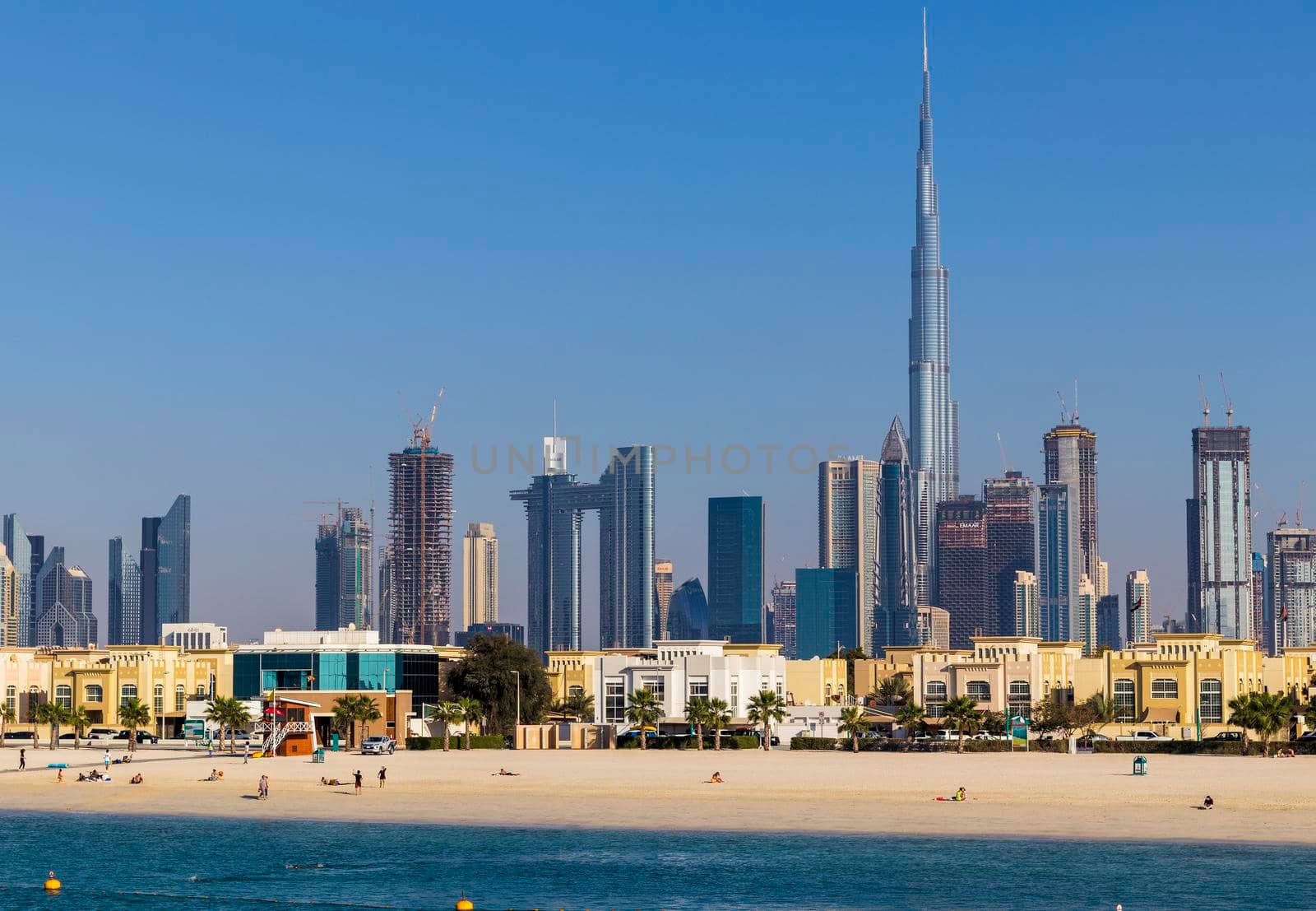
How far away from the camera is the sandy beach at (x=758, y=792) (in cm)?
9925

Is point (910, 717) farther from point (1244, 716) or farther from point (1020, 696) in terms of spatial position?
point (1020, 696)

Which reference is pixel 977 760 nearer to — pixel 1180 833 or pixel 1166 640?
pixel 1180 833

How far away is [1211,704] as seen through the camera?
593ft

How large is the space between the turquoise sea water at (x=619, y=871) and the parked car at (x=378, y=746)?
42.7 meters

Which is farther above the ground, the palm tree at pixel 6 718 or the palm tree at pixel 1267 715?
the palm tree at pixel 1267 715

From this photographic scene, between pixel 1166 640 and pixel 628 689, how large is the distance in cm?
5484

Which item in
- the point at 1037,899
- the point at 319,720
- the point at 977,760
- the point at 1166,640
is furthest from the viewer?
the point at 1166,640

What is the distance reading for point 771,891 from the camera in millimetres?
80625

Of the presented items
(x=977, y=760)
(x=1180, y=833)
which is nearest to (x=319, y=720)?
(x=977, y=760)

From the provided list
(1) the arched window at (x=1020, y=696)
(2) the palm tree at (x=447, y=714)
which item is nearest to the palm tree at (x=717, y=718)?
(2) the palm tree at (x=447, y=714)

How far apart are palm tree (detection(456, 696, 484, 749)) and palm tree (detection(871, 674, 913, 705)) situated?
4353 cm

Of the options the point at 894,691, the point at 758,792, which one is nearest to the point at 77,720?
the point at 758,792

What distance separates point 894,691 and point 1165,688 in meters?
25.9

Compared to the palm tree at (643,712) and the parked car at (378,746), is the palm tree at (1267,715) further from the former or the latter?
the parked car at (378,746)
